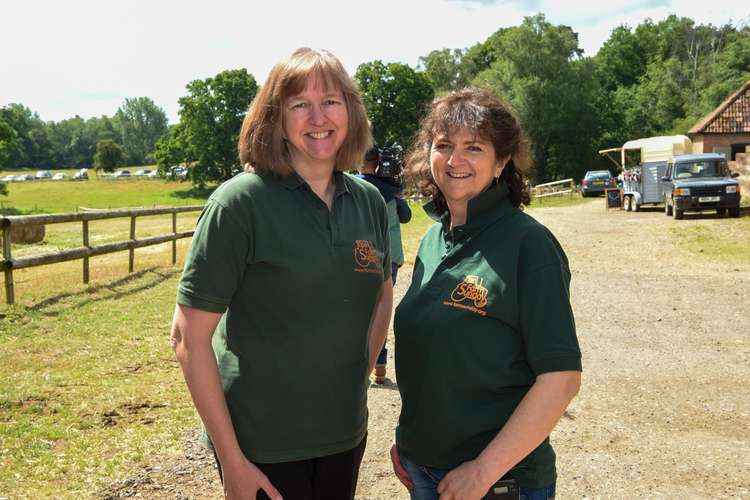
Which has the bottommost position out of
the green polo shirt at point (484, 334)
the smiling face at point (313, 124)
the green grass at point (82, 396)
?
the green grass at point (82, 396)

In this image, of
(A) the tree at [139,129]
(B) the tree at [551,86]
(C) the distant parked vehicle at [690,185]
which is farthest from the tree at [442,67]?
(A) the tree at [139,129]

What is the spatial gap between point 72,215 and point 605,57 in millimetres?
85711

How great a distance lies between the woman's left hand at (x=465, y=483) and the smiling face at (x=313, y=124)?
40.9 inches

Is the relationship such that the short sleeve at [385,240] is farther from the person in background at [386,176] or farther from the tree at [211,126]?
the tree at [211,126]

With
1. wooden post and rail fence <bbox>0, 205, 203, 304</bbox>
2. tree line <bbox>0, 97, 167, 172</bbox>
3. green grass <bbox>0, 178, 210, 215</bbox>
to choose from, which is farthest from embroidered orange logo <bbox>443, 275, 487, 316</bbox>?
tree line <bbox>0, 97, 167, 172</bbox>

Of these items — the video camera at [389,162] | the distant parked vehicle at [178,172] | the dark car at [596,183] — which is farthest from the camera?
the distant parked vehicle at [178,172]

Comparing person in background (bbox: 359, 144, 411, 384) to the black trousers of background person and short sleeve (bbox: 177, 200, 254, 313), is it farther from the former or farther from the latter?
short sleeve (bbox: 177, 200, 254, 313)

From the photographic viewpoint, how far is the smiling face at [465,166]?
2.20 meters

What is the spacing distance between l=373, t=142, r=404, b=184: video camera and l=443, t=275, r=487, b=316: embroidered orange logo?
370cm

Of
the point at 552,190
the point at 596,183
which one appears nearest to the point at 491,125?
the point at 596,183

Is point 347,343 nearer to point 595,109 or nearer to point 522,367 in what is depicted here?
point 522,367

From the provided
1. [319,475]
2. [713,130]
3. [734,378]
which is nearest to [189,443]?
[319,475]

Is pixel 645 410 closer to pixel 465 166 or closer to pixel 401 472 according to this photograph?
pixel 401 472

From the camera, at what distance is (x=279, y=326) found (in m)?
2.06
